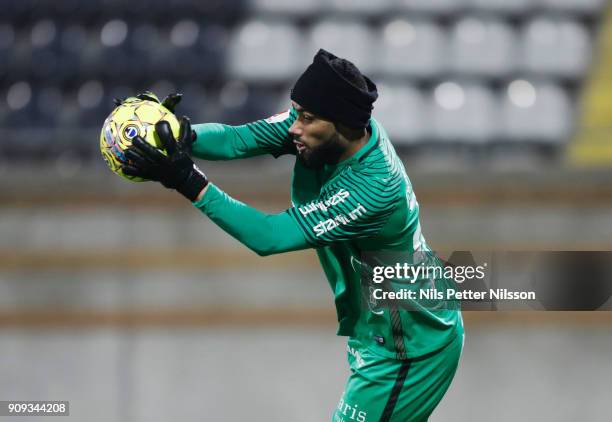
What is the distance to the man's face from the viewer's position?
268 centimetres

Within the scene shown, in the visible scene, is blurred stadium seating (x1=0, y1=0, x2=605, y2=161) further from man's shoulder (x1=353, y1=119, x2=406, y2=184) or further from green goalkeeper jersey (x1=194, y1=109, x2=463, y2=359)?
man's shoulder (x1=353, y1=119, x2=406, y2=184)

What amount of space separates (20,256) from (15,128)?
110 centimetres

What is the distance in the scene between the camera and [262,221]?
8.46 feet

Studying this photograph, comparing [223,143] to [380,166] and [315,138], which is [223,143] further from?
[380,166]

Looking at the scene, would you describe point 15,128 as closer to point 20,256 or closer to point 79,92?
point 79,92

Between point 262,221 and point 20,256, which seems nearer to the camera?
point 262,221

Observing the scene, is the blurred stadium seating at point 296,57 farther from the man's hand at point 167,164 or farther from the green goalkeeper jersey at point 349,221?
the man's hand at point 167,164

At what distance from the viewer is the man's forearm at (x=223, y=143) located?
292 cm

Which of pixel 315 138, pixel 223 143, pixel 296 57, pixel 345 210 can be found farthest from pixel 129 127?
pixel 296 57

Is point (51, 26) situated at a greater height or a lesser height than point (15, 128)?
greater

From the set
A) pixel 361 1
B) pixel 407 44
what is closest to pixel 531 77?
pixel 407 44

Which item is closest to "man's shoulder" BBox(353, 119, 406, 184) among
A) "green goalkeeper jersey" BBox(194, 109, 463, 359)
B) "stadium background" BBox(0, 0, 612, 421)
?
"green goalkeeper jersey" BBox(194, 109, 463, 359)

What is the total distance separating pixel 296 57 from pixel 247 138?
10.2ft

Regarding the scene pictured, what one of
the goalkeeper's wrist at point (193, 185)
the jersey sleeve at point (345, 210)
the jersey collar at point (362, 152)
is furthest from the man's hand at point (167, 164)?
the jersey collar at point (362, 152)
